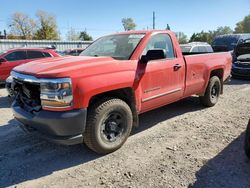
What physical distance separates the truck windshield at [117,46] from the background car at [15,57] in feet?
20.0

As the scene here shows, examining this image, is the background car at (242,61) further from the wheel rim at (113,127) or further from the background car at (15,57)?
the wheel rim at (113,127)

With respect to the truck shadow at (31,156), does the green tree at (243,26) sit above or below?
above

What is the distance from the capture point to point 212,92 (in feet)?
20.1

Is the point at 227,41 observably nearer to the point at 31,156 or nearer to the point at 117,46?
the point at 117,46

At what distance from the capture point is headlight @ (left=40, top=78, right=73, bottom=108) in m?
3.02

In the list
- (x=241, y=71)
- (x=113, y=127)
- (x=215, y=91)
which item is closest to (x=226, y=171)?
(x=113, y=127)

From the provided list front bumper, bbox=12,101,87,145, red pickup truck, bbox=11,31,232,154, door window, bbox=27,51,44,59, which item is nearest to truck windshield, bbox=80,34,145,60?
red pickup truck, bbox=11,31,232,154

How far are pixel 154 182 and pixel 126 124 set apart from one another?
1094 mm

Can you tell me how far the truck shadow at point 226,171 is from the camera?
9.56 feet

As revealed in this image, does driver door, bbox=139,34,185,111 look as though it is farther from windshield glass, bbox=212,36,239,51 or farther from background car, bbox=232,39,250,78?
windshield glass, bbox=212,36,239,51

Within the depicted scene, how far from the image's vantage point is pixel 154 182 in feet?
9.73

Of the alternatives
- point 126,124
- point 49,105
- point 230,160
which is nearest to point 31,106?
point 49,105

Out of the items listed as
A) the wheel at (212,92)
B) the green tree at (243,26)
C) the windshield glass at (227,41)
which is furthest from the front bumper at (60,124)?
the green tree at (243,26)

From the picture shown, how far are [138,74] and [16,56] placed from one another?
802 cm
